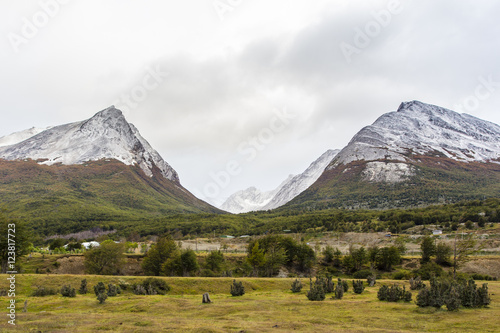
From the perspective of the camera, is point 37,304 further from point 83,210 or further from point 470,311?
point 83,210

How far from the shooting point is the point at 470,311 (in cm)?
2336

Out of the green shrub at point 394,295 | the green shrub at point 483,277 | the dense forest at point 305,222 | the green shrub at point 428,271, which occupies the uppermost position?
the dense forest at point 305,222

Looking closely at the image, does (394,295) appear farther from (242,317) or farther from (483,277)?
(483,277)

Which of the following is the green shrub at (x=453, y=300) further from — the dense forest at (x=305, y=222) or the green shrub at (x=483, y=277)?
the dense forest at (x=305, y=222)

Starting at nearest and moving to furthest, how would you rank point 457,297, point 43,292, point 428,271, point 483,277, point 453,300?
point 453,300
point 457,297
point 43,292
point 483,277
point 428,271

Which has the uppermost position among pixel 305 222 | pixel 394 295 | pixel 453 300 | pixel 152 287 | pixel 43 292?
pixel 305 222

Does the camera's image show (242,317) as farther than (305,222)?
No

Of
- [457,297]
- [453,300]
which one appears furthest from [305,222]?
[453,300]

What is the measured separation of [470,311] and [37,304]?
37254 mm

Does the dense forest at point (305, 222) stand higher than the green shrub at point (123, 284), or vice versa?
the dense forest at point (305, 222)

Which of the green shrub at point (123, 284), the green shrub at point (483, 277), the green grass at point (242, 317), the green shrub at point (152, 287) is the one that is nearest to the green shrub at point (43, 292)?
the green grass at point (242, 317)

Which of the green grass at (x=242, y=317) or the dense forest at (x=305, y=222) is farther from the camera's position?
the dense forest at (x=305, y=222)

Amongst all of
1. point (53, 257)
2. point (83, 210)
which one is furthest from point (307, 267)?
point (83, 210)

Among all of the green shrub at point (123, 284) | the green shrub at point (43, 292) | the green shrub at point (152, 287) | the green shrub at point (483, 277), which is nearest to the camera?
the green shrub at point (43, 292)
